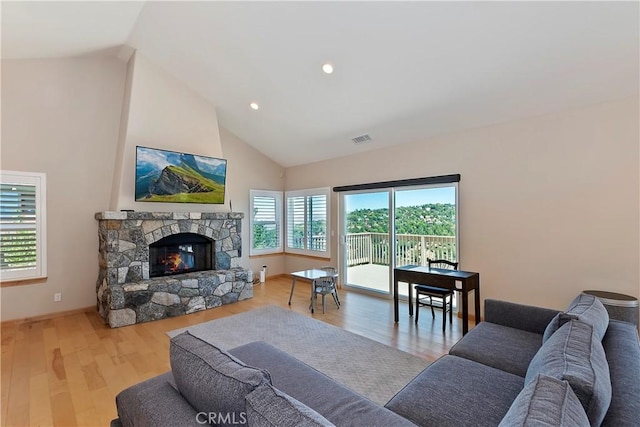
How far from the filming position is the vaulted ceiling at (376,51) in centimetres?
275

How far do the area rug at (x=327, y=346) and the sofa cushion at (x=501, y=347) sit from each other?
69 centimetres

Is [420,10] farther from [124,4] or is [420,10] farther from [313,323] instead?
[313,323]

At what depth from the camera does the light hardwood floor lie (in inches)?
92.6

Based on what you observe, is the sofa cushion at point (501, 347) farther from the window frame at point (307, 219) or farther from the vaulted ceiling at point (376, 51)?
the window frame at point (307, 219)

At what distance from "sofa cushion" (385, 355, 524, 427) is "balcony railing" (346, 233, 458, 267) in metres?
2.81

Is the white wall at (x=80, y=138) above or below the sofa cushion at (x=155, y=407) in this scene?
above

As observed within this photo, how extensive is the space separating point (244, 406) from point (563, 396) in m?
1.11

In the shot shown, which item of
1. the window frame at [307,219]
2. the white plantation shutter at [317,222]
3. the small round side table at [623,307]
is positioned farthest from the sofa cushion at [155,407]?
the white plantation shutter at [317,222]

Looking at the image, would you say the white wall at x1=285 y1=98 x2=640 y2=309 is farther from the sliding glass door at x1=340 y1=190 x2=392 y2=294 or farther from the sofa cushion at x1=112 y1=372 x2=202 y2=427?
the sofa cushion at x1=112 y1=372 x2=202 y2=427

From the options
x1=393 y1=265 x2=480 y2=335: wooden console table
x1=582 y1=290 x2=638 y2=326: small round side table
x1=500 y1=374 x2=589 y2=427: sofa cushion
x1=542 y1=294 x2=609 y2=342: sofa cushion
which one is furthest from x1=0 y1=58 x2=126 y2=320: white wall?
x1=582 y1=290 x2=638 y2=326: small round side table

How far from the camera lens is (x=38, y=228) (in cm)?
422

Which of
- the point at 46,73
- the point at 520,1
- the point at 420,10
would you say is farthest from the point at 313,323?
the point at 46,73

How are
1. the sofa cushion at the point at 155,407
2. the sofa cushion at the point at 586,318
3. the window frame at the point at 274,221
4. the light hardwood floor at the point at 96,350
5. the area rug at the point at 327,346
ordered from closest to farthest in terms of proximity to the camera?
the sofa cushion at the point at 155,407 < the sofa cushion at the point at 586,318 < the light hardwood floor at the point at 96,350 < the area rug at the point at 327,346 < the window frame at the point at 274,221

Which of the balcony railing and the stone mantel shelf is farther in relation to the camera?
the balcony railing
